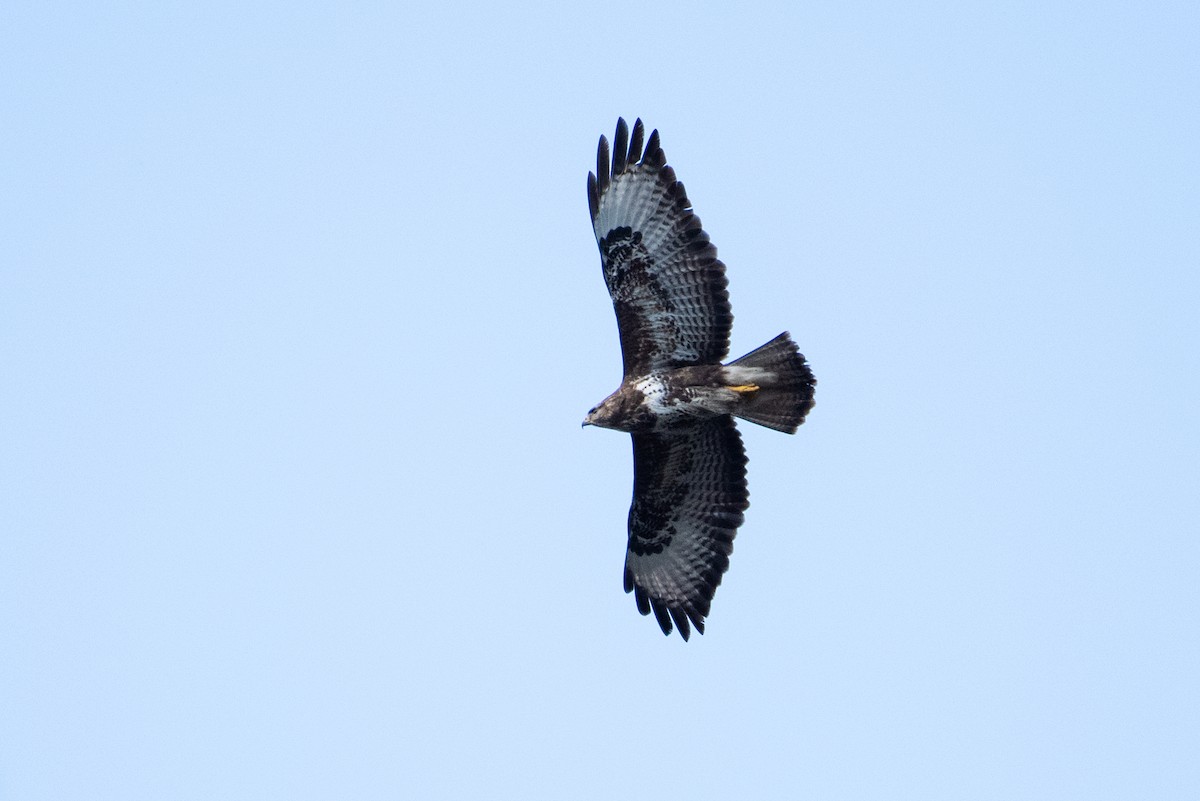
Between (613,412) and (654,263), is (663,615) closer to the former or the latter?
(613,412)

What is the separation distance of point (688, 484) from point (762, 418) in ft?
3.89

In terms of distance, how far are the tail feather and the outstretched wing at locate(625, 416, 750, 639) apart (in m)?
0.49

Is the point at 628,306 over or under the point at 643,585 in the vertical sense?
over

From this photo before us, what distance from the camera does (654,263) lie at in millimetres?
12945

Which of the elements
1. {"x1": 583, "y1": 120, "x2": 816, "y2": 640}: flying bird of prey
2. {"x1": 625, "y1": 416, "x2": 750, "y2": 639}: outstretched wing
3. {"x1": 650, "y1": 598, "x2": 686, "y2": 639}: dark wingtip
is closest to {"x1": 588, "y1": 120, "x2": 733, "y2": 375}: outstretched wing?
{"x1": 583, "y1": 120, "x2": 816, "y2": 640}: flying bird of prey

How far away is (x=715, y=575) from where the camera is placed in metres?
14.2

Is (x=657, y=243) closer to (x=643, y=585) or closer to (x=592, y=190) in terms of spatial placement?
(x=592, y=190)

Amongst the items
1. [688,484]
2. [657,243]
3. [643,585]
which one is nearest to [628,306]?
[657,243]

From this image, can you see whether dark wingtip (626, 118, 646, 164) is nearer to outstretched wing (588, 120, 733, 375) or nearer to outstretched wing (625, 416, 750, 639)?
outstretched wing (588, 120, 733, 375)

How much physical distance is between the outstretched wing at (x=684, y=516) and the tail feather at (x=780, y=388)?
487 millimetres

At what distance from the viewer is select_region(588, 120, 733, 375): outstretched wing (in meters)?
12.9

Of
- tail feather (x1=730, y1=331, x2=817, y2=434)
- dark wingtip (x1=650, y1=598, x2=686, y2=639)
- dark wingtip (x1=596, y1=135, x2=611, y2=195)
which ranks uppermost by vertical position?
dark wingtip (x1=596, y1=135, x2=611, y2=195)

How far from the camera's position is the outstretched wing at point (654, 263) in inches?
506

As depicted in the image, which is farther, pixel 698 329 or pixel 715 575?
pixel 715 575
